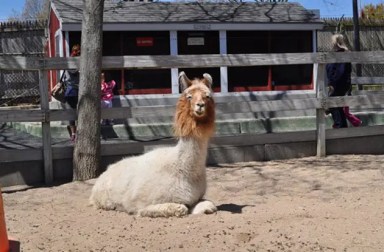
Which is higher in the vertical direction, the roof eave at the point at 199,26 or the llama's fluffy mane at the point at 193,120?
the roof eave at the point at 199,26

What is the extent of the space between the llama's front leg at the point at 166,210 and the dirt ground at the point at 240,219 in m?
0.08

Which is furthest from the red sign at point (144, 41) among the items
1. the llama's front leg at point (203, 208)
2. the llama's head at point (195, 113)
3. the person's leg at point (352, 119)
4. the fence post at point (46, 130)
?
the llama's front leg at point (203, 208)

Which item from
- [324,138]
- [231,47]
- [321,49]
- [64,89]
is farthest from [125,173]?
[321,49]

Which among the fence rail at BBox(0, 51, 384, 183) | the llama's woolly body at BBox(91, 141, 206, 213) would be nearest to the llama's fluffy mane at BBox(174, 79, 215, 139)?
the llama's woolly body at BBox(91, 141, 206, 213)

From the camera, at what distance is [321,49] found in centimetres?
2488

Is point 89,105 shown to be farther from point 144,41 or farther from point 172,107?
point 144,41

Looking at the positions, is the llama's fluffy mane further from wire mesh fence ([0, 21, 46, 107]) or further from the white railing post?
wire mesh fence ([0, 21, 46, 107])

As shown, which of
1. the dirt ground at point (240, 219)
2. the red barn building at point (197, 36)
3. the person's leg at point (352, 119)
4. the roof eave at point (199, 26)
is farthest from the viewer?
the red barn building at point (197, 36)

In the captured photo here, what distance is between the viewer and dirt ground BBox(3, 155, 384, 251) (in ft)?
15.7

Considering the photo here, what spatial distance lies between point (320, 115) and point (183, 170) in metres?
4.45

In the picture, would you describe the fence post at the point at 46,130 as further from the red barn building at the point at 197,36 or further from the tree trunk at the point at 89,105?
the red barn building at the point at 197,36

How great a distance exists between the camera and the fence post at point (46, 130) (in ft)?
26.0

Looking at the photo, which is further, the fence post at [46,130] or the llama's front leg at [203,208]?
the fence post at [46,130]

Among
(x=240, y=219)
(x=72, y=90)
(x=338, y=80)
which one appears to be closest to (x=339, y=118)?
(x=338, y=80)
